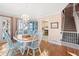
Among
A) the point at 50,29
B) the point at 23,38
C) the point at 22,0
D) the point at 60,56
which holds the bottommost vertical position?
the point at 60,56

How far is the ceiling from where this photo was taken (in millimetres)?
1680

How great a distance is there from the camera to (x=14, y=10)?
1697mm

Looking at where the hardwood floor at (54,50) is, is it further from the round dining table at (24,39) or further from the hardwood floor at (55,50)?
the round dining table at (24,39)

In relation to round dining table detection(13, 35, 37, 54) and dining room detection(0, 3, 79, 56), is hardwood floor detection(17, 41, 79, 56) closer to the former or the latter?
dining room detection(0, 3, 79, 56)

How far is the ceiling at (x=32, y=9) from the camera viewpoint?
1.68 meters

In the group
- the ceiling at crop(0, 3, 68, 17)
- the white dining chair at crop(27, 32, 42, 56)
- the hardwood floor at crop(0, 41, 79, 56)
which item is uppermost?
the ceiling at crop(0, 3, 68, 17)

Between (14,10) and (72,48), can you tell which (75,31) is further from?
(14,10)

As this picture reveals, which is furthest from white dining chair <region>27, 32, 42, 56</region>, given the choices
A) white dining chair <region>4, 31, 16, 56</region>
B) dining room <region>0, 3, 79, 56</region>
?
white dining chair <region>4, 31, 16, 56</region>

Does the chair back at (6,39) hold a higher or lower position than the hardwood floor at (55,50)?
higher

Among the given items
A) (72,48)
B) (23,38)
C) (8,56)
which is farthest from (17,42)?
(72,48)

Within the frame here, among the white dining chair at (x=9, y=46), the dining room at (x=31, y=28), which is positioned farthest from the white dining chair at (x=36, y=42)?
the white dining chair at (x=9, y=46)

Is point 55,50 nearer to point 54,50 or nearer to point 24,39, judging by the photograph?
point 54,50

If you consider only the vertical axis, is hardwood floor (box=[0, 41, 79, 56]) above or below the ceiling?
below

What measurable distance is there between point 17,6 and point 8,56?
739 millimetres
